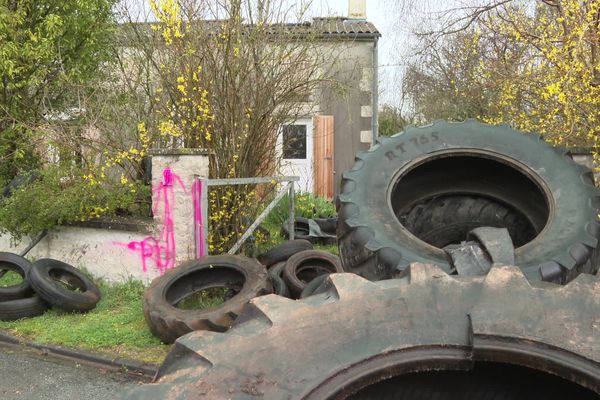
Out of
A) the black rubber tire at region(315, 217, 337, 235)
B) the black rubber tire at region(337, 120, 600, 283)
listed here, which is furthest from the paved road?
the black rubber tire at region(315, 217, 337, 235)

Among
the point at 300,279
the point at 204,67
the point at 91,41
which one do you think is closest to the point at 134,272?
the point at 300,279

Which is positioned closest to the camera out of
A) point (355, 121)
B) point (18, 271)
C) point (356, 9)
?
point (18, 271)

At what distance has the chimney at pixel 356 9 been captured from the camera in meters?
15.0

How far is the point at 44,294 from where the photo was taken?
605 cm

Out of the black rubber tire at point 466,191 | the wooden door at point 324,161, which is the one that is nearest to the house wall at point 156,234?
the black rubber tire at point 466,191

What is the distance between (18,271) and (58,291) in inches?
45.5

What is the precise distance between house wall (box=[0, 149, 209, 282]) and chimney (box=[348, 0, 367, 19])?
9781mm

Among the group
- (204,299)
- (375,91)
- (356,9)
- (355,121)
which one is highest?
(356,9)

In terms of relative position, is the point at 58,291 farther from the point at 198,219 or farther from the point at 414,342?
the point at 414,342

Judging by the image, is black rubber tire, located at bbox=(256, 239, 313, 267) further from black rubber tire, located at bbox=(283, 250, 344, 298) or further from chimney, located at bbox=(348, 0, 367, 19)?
chimney, located at bbox=(348, 0, 367, 19)

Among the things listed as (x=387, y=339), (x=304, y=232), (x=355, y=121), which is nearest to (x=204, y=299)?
(x=304, y=232)

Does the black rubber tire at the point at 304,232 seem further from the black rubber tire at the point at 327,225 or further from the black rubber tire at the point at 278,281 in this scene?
the black rubber tire at the point at 278,281

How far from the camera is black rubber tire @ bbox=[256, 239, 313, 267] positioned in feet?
23.4

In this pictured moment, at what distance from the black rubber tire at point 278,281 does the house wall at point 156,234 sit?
932 mm
